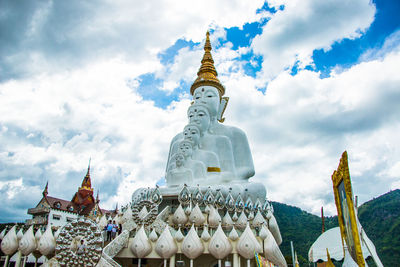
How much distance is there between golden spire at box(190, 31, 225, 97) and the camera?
20.4 m

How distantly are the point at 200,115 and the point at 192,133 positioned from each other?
1442 millimetres

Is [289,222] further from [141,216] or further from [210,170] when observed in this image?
[141,216]

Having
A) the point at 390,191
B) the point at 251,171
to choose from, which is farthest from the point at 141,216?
the point at 390,191

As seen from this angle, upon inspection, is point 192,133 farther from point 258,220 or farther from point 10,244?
point 10,244

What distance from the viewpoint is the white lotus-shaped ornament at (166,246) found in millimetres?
10438

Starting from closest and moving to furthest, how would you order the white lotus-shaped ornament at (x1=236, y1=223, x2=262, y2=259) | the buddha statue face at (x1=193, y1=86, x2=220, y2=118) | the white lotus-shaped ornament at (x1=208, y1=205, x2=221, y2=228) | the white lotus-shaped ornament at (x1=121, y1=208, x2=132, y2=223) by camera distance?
the white lotus-shaped ornament at (x1=236, y1=223, x2=262, y2=259), the white lotus-shaped ornament at (x1=208, y1=205, x2=221, y2=228), the white lotus-shaped ornament at (x1=121, y1=208, x2=132, y2=223), the buddha statue face at (x1=193, y1=86, x2=220, y2=118)

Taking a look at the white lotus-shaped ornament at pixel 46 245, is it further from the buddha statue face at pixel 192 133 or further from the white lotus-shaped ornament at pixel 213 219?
the buddha statue face at pixel 192 133

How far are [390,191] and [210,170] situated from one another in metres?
28.5

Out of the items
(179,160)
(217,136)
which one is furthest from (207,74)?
(179,160)

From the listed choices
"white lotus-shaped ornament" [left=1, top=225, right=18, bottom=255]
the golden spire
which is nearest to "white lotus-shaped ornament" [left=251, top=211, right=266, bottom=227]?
"white lotus-shaped ornament" [left=1, top=225, right=18, bottom=255]

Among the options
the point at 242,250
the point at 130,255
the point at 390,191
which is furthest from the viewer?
the point at 390,191

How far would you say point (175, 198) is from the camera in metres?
15.3

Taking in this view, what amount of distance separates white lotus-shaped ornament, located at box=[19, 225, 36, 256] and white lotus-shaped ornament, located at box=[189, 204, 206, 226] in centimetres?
563

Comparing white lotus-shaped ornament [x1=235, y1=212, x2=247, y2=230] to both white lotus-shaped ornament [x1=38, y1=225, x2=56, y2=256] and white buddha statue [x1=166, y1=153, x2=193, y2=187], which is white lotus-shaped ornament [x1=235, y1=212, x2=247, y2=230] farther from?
white lotus-shaped ornament [x1=38, y1=225, x2=56, y2=256]
